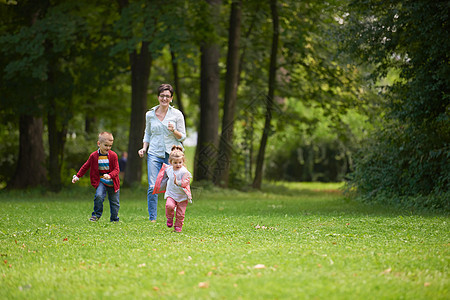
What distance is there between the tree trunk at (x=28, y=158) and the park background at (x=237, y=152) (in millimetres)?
55

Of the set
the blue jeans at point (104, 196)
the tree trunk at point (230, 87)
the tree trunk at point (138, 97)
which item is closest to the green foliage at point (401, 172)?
the tree trunk at point (230, 87)

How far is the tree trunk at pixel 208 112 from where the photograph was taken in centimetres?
2108

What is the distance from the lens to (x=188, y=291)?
185 inches

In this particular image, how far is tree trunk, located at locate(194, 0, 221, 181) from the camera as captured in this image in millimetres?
21078

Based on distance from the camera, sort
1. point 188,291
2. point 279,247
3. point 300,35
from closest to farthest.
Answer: point 188,291 < point 279,247 < point 300,35

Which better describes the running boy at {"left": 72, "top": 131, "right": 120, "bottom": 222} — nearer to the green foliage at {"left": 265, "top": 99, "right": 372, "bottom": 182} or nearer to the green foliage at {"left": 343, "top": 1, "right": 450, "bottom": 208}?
the green foliage at {"left": 343, "top": 1, "right": 450, "bottom": 208}

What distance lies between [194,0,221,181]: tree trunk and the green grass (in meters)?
11.2

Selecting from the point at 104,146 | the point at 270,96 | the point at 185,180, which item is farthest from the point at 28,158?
the point at 185,180

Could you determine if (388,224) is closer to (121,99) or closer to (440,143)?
(440,143)

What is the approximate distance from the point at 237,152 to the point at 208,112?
2.33 meters

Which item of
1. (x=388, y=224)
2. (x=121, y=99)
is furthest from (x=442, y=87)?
(x=121, y=99)

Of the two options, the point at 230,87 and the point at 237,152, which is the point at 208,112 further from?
the point at 237,152

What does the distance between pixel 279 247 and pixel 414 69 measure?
25.3ft

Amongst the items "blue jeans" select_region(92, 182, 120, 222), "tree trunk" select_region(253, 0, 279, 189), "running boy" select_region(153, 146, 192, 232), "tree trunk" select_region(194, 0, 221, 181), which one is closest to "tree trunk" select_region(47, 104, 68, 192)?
"tree trunk" select_region(194, 0, 221, 181)
